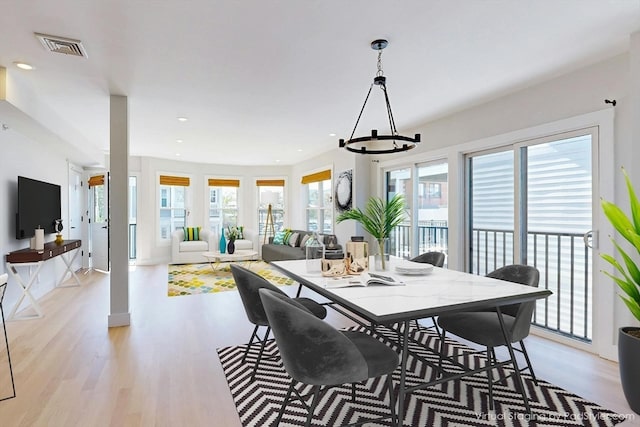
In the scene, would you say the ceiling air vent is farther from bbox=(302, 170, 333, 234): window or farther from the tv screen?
bbox=(302, 170, 333, 234): window

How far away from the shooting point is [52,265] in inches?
211

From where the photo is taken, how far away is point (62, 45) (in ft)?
8.38

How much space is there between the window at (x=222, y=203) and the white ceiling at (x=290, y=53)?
4439 mm

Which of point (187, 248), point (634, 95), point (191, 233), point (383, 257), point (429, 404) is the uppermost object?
point (634, 95)

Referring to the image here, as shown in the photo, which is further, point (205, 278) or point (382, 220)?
point (205, 278)

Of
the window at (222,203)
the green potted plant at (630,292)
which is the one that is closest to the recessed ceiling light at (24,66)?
the green potted plant at (630,292)

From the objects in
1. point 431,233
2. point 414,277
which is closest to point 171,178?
point 431,233

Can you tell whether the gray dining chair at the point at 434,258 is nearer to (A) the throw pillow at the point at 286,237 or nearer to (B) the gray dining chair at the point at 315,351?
(B) the gray dining chair at the point at 315,351

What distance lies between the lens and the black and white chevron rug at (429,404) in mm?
1994

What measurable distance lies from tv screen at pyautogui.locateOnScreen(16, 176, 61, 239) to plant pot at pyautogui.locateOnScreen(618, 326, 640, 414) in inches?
228

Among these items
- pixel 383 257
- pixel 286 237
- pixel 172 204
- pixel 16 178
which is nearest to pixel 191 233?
pixel 172 204

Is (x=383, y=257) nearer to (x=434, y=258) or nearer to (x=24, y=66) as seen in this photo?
(x=434, y=258)

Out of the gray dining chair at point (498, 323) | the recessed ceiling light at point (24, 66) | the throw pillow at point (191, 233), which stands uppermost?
the recessed ceiling light at point (24, 66)

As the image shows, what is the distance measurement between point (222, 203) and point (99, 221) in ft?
9.08
